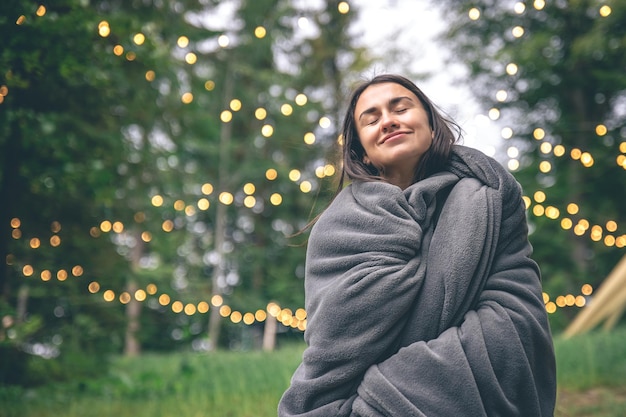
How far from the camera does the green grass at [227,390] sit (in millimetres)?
3668

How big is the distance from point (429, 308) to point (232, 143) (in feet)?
42.2

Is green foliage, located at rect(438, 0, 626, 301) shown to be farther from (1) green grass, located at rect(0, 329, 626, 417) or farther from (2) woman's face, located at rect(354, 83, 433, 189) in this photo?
(2) woman's face, located at rect(354, 83, 433, 189)

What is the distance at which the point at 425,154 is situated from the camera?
5.54ft

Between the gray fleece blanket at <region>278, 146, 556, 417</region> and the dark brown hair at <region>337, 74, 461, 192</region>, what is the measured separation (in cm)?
14

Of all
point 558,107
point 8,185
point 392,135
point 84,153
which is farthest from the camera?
point 558,107

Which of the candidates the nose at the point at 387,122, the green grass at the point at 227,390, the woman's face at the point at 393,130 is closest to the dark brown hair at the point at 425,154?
the woman's face at the point at 393,130

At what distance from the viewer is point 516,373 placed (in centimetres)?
139

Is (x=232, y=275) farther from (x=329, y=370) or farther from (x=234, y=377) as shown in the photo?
(x=329, y=370)

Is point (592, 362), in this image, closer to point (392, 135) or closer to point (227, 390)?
point (227, 390)


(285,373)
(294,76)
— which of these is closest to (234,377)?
(285,373)

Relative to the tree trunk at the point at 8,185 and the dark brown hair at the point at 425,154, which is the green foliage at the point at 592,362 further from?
the tree trunk at the point at 8,185

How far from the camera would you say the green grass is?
367 cm

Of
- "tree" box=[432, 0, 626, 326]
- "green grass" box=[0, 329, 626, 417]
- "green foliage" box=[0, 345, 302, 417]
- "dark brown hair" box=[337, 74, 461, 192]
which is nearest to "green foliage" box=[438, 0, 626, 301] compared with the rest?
"tree" box=[432, 0, 626, 326]

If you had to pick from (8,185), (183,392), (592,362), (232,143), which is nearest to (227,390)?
(183,392)
